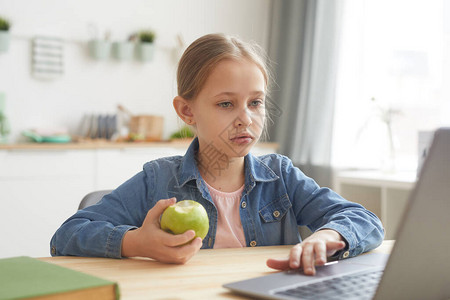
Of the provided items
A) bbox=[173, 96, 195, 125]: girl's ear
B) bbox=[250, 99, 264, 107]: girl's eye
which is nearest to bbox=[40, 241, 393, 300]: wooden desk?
bbox=[250, 99, 264, 107]: girl's eye

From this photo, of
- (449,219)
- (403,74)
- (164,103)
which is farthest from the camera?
(164,103)

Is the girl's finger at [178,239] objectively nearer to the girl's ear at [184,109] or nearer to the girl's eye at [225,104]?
the girl's eye at [225,104]

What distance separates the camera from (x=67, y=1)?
384 centimetres

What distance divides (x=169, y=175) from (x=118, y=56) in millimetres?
2727

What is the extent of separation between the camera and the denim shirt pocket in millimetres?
1406

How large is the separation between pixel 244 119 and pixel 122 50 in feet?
9.21

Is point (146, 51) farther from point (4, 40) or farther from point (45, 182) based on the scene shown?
point (45, 182)

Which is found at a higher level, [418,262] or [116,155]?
[418,262]

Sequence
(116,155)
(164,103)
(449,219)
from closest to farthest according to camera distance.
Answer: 1. (449,219)
2. (116,155)
3. (164,103)

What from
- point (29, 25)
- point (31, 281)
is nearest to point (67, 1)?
point (29, 25)

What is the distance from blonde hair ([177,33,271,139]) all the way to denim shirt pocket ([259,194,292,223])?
0.33m

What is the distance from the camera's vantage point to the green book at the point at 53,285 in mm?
653

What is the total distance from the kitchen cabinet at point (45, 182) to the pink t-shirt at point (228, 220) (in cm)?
203

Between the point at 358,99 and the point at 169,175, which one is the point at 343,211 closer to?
the point at 169,175
